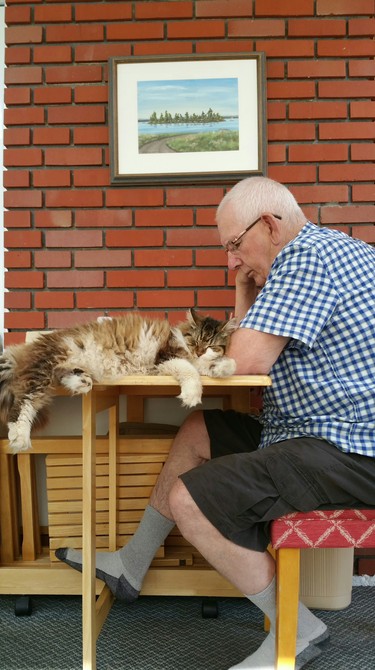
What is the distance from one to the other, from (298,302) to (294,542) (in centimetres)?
Result: 61

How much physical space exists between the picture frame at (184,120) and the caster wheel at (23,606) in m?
1.65

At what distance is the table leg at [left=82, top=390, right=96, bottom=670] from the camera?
5.48 feet

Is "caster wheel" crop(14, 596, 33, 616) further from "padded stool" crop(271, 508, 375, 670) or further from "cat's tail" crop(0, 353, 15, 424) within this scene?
"padded stool" crop(271, 508, 375, 670)

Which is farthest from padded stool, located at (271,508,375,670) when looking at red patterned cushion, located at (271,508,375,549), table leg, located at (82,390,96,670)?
table leg, located at (82,390,96,670)

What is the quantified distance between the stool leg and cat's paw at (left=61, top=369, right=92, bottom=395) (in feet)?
2.12

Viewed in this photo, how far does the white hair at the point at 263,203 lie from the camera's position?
1.84 m

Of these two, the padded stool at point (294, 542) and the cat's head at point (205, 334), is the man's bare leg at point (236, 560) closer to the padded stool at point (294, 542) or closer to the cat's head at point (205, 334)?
the padded stool at point (294, 542)

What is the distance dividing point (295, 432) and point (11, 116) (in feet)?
5.96

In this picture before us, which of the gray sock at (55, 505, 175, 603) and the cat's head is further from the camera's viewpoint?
the gray sock at (55, 505, 175, 603)

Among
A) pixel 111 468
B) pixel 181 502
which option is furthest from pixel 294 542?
pixel 111 468

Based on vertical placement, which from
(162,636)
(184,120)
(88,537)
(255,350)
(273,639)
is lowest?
(162,636)

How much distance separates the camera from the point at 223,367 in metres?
1.56

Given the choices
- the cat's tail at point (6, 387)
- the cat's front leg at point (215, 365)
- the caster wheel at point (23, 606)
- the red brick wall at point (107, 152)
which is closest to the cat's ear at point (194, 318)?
the cat's front leg at point (215, 365)

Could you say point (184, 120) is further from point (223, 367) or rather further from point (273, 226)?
point (223, 367)
